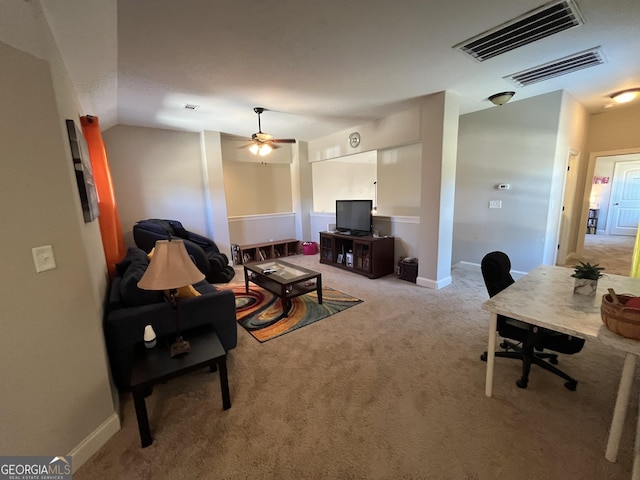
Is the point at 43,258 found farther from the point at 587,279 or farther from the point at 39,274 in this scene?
the point at 587,279

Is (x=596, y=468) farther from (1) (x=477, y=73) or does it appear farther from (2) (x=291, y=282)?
(1) (x=477, y=73)

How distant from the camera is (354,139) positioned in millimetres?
4945

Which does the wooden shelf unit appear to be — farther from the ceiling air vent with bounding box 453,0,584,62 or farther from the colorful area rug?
the ceiling air vent with bounding box 453,0,584,62

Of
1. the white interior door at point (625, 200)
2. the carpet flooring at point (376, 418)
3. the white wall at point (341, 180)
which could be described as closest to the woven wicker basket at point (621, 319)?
the carpet flooring at point (376, 418)

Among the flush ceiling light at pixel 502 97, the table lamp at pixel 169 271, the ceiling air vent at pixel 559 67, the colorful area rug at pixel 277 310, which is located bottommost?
the colorful area rug at pixel 277 310

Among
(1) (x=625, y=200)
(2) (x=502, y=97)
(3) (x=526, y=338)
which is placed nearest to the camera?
(3) (x=526, y=338)

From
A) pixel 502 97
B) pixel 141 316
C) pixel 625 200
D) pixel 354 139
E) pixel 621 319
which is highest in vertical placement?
pixel 502 97

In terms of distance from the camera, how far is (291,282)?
3.00m

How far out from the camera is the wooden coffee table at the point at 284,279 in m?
3.02

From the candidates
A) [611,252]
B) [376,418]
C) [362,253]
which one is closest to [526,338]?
[376,418]

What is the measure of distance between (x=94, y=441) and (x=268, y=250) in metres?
4.57

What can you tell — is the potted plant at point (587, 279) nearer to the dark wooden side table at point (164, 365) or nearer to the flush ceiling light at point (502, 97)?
the dark wooden side table at point (164, 365)

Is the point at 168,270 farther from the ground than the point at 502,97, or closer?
closer
